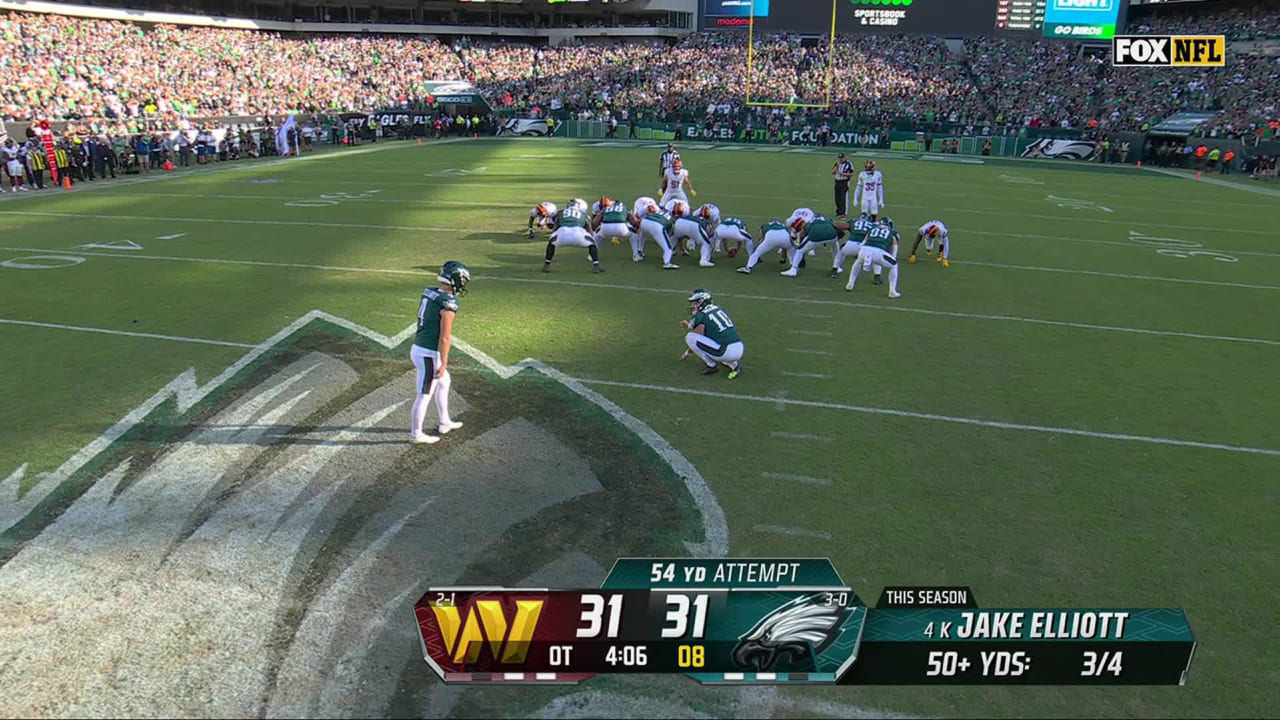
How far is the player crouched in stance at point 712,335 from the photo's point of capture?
9.90 metres

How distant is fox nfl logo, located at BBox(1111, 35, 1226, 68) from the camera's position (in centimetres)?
4266

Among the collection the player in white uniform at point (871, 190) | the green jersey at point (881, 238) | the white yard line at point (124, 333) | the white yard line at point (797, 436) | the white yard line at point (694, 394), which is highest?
the player in white uniform at point (871, 190)

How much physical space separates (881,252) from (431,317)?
8.59 meters

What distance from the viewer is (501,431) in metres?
8.52

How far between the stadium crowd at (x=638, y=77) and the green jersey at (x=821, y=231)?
31.3 metres

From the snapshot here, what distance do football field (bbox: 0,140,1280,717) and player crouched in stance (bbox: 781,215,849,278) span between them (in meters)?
0.52

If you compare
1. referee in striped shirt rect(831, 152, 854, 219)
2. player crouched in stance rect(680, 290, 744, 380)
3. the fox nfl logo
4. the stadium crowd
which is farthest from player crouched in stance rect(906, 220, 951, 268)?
the fox nfl logo

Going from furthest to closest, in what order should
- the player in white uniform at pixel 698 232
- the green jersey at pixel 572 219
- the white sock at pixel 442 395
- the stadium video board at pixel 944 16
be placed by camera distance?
the stadium video board at pixel 944 16 → the player in white uniform at pixel 698 232 → the green jersey at pixel 572 219 → the white sock at pixel 442 395

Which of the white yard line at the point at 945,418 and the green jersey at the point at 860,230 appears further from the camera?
the green jersey at the point at 860,230

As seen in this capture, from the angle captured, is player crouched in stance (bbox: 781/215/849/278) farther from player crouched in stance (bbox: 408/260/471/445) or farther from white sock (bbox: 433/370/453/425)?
white sock (bbox: 433/370/453/425)

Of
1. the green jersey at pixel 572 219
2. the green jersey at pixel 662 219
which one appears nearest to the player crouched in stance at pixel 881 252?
the green jersey at pixel 662 219

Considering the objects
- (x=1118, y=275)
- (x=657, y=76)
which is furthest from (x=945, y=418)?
(x=657, y=76)

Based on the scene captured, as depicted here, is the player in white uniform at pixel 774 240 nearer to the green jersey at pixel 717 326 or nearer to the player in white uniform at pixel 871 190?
the player in white uniform at pixel 871 190

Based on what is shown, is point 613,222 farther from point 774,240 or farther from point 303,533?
point 303,533
